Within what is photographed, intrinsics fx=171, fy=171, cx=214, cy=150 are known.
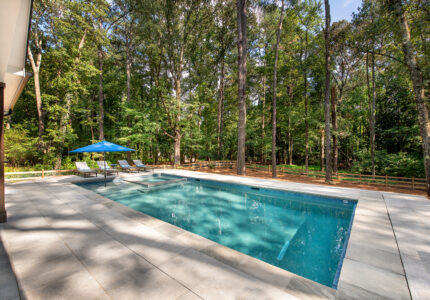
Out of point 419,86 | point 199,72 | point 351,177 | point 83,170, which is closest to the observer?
point 419,86

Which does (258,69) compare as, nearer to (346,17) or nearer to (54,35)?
(346,17)

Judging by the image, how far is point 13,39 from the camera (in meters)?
2.40

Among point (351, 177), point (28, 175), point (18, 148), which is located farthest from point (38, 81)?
point (351, 177)

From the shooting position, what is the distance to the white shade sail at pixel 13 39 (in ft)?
6.09

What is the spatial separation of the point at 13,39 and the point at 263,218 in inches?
267

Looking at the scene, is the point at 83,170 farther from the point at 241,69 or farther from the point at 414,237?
the point at 414,237

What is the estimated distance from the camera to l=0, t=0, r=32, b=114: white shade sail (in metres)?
1.86

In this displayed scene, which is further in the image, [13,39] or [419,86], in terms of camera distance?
[419,86]

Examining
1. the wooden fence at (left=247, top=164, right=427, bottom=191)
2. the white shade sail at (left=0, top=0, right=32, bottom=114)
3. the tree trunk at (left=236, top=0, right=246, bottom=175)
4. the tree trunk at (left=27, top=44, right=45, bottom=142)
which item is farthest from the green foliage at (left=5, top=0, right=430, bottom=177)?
the white shade sail at (left=0, top=0, right=32, bottom=114)

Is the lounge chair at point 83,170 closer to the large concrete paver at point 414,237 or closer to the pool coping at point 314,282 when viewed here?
the pool coping at point 314,282

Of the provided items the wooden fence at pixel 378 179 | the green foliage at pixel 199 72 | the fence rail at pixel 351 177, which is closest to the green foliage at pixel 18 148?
the green foliage at pixel 199 72

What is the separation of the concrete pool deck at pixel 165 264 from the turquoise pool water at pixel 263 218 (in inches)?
25.3

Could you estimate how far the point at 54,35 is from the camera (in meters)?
12.6

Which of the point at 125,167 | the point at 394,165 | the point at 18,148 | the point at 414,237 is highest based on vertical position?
the point at 18,148
